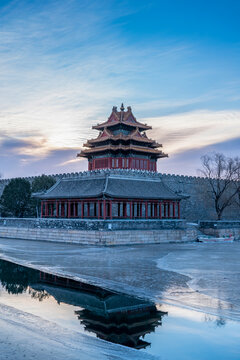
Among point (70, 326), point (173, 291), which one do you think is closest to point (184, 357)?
point (70, 326)

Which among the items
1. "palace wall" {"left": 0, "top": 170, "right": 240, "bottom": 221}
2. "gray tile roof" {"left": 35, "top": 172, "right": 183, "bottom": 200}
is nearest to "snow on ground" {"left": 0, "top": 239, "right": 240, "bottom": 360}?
"gray tile roof" {"left": 35, "top": 172, "right": 183, "bottom": 200}

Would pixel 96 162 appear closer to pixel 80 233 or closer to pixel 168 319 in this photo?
pixel 80 233

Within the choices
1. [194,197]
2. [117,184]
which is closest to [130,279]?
[117,184]

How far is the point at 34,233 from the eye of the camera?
107ft

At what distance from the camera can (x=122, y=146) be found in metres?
44.2

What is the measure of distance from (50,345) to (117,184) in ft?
83.6

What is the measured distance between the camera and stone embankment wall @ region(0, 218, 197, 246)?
28.0 meters

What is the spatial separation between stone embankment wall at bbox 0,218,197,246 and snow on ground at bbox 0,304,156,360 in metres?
18.5

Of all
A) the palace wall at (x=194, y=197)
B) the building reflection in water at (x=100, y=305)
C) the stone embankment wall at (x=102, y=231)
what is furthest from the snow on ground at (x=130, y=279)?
the palace wall at (x=194, y=197)

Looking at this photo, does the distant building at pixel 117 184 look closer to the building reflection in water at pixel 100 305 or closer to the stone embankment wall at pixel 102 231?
the stone embankment wall at pixel 102 231

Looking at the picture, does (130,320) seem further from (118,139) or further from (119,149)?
(119,149)

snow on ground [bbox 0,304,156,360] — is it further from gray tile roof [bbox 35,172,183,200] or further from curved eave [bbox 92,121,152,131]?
curved eave [bbox 92,121,152,131]

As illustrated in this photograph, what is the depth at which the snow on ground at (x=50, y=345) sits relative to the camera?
7.36 metres

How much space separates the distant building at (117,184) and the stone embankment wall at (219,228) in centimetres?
320
